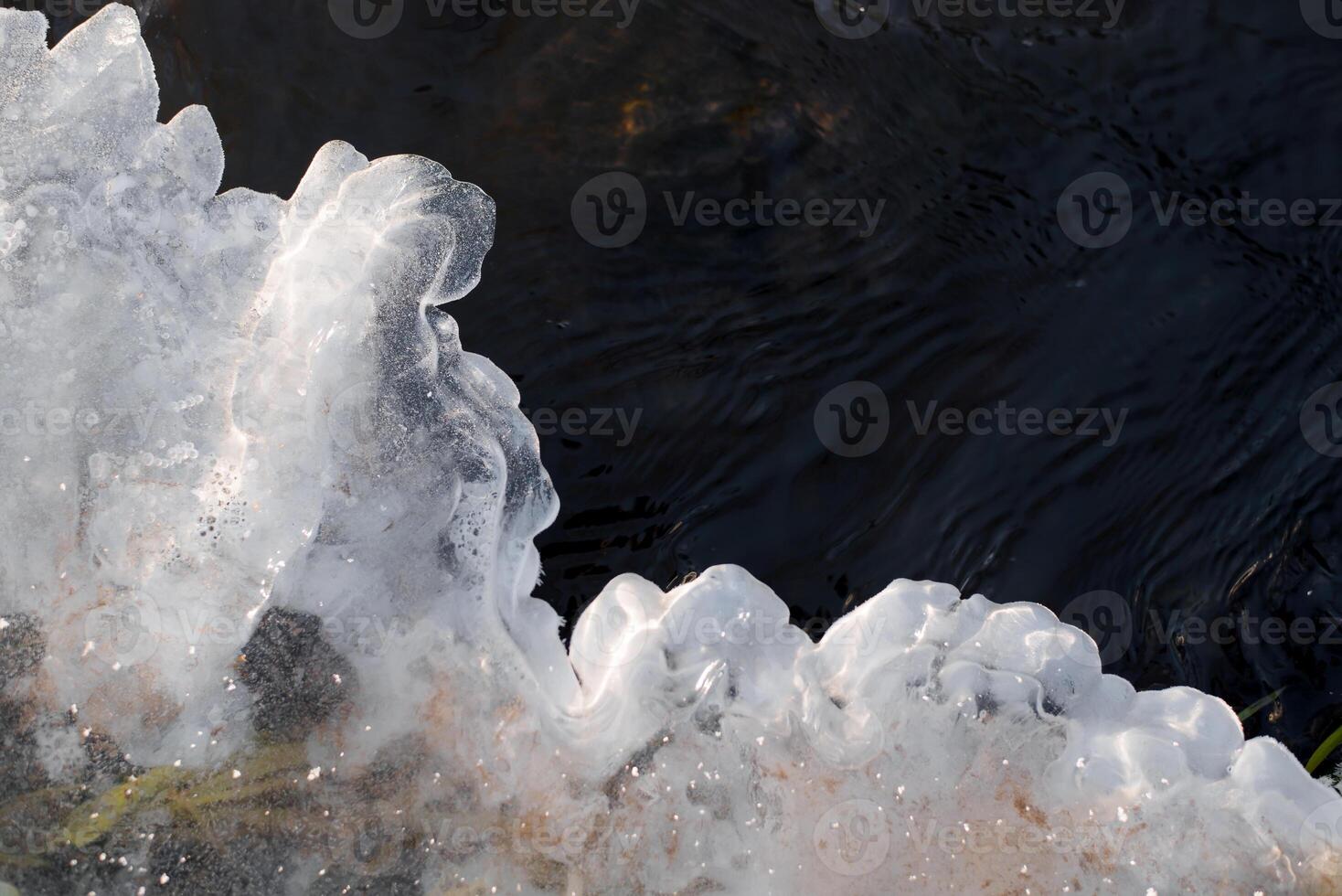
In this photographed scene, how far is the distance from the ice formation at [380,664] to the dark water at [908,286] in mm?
396

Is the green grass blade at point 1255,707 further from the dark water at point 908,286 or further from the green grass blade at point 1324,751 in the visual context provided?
the green grass blade at point 1324,751

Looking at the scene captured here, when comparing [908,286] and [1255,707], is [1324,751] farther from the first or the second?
[908,286]

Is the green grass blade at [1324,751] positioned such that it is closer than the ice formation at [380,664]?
No

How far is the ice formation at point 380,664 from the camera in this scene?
2.01 metres

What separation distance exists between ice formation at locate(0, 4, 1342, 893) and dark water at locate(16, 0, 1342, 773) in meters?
0.40

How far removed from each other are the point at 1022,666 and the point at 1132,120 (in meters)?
1.32

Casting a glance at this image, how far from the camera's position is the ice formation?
201 cm

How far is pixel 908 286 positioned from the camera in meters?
2.62

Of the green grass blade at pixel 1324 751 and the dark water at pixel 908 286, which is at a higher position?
the dark water at pixel 908 286

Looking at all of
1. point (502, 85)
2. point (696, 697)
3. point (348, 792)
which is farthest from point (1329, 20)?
point (348, 792)

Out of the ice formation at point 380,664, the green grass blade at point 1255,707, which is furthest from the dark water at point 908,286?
the ice formation at point 380,664

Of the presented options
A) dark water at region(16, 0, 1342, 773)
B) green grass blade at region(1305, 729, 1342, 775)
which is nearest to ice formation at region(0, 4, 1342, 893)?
dark water at region(16, 0, 1342, 773)

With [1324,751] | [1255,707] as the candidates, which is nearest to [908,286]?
[1255,707]

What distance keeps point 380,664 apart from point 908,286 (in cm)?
138
